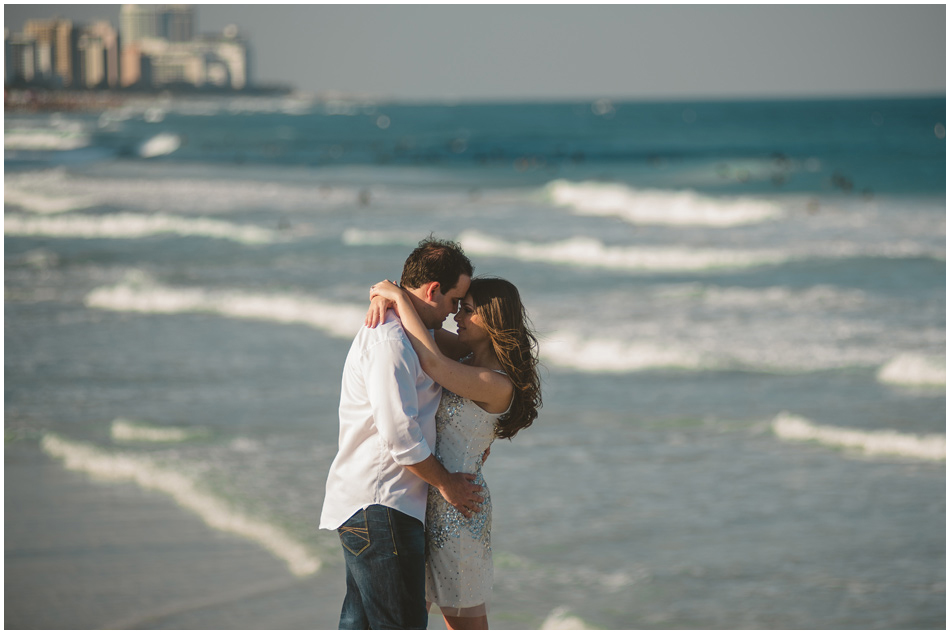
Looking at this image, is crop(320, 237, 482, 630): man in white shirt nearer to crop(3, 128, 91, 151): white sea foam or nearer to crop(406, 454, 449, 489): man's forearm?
crop(406, 454, 449, 489): man's forearm

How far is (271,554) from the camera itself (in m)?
5.88

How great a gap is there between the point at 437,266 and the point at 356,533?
90 cm

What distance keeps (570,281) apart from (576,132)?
5648 cm

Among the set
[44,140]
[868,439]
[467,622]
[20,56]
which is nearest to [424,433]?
[467,622]

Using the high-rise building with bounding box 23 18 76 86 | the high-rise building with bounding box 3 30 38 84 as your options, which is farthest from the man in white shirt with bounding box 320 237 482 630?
the high-rise building with bounding box 3 30 38 84

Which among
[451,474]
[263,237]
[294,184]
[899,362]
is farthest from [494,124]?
[451,474]

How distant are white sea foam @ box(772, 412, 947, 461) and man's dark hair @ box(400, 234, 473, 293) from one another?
5.73 meters

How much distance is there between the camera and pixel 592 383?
32.2 feet

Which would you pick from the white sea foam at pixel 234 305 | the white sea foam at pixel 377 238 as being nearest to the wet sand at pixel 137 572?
the white sea foam at pixel 234 305

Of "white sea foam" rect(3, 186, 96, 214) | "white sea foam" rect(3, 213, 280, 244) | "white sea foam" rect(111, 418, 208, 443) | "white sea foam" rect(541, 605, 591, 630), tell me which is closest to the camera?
"white sea foam" rect(541, 605, 591, 630)

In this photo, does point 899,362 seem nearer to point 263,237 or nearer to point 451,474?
Result: point 451,474

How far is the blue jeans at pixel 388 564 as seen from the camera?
305cm

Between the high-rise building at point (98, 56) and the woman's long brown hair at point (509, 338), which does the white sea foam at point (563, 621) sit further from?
the high-rise building at point (98, 56)

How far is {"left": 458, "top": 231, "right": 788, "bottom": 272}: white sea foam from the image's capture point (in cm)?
1831
